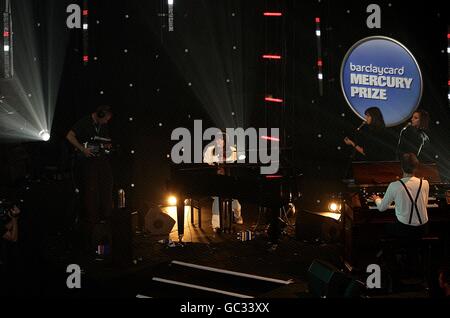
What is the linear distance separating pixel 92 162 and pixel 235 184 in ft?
6.62

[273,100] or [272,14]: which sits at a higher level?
[272,14]

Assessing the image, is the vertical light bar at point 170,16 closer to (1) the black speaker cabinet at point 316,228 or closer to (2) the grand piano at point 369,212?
(1) the black speaker cabinet at point 316,228

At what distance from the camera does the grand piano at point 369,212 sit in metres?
7.31

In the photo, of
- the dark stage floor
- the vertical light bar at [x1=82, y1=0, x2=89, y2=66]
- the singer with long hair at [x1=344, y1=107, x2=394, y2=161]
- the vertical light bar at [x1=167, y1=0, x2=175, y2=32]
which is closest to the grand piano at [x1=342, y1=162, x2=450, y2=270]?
the dark stage floor

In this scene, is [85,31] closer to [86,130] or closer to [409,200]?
[86,130]

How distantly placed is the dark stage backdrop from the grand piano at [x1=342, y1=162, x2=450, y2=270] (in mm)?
2991

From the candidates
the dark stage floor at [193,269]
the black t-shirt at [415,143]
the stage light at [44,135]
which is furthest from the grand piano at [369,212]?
the stage light at [44,135]

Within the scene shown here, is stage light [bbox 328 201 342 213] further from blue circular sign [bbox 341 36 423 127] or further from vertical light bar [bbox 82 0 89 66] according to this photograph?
vertical light bar [bbox 82 0 89 66]

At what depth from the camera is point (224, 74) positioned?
11.2 metres

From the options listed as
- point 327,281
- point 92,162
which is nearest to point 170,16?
point 92,162

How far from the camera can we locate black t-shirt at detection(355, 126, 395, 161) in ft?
34.5

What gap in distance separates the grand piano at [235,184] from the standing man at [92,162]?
0.99 m

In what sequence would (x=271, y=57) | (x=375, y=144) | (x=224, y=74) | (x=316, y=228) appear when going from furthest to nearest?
(x=224, y=74) → (x=375, y=144) → (x=271, y=57) → (x=316, y=228)
